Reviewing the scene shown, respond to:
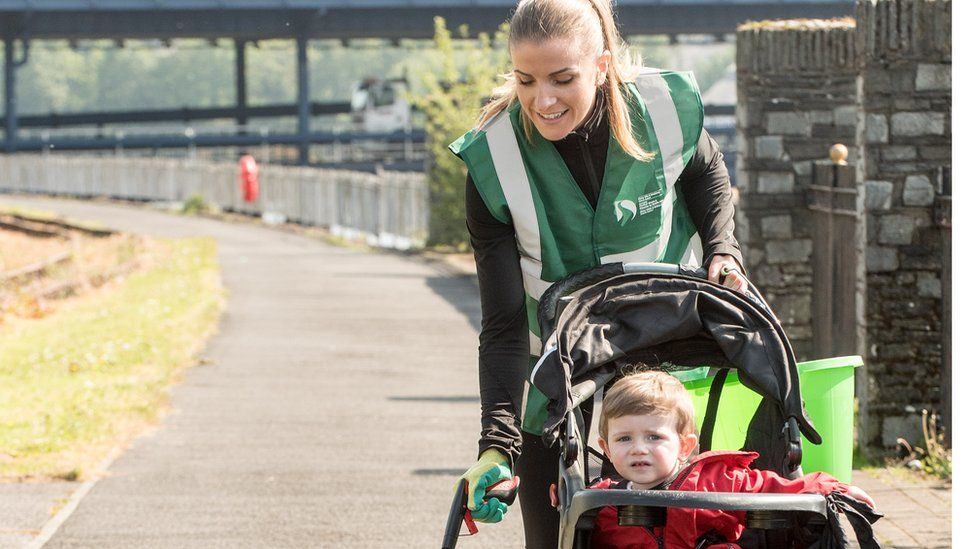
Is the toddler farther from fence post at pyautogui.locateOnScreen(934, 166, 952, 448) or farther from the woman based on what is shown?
fence post at pyautogui.locateOnScreen(934, 166, 952, 448)

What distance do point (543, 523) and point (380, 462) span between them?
5379 mm

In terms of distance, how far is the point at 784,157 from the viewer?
11242 mm

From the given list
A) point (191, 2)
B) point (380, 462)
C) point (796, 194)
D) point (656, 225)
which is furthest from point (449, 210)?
point (191, 2)

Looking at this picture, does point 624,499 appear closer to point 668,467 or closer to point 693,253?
point 668,467

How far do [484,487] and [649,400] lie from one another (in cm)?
44

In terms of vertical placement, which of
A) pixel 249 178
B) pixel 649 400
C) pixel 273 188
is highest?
pixel 649 400

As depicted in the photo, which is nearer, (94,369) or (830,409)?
(830,409)

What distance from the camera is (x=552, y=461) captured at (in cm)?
416

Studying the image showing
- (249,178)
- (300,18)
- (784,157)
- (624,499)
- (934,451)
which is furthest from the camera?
(300,18)

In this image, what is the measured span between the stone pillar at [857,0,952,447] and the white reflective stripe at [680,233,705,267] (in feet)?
15.4

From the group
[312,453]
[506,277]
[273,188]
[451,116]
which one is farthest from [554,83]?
[273,188]

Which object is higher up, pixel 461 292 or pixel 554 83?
pixel 554 83

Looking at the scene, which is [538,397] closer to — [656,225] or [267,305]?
[656,225]

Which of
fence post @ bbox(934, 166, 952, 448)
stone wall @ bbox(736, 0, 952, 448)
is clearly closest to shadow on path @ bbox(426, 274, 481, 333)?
stone wall @ bbox(736, 0, 952, 448)
